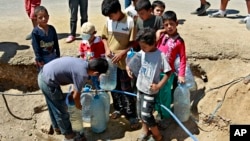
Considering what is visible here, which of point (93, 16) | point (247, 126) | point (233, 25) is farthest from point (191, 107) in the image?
point (93, 16)

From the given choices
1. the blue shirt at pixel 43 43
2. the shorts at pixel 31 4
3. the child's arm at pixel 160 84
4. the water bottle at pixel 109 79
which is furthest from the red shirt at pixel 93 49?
the shorts at pixel 31 4

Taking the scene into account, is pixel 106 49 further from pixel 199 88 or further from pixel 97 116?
pixel 199 88

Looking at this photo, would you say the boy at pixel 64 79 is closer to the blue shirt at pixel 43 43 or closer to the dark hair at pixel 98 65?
the dark hair at pixel 98 65

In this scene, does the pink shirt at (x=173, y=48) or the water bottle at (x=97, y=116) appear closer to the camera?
the pink shirt at (x=173, y=48)

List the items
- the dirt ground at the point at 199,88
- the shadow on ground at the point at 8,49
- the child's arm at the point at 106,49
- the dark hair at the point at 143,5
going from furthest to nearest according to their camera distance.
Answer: the shadow on ground at the point at 8,49
the dirt ground at the point at 199,88
the child's arm at the point at 106,49
the dark hair at the point at 143,5

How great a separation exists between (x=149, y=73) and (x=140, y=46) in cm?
39

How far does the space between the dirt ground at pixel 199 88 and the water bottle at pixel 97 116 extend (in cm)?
12

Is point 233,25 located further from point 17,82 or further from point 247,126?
point 17,82

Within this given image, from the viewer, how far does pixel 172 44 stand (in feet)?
16.7

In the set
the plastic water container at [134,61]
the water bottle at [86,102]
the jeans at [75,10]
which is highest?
the jeans at [75,10]

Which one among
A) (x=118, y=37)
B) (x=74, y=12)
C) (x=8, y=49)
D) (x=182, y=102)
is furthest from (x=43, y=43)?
(x=182, y=102)

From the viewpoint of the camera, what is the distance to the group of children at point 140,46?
4863 millimetres

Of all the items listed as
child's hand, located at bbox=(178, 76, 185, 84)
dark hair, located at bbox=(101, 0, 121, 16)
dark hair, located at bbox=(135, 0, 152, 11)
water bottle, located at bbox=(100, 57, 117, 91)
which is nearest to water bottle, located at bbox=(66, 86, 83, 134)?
water bottle, located at bbox=(100, 57, 117, 91)

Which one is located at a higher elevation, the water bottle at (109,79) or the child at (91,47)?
the child at (91,47)
